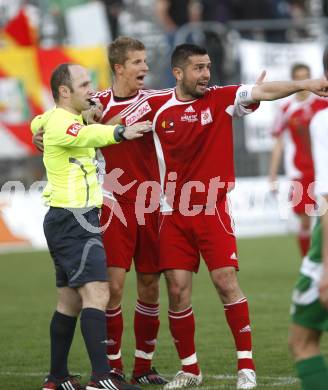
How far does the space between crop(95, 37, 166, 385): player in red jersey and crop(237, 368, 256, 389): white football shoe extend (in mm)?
871

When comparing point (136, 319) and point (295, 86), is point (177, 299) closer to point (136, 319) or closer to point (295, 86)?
point (136, 319)

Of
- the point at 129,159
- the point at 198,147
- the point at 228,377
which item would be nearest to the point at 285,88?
the point at 198,147

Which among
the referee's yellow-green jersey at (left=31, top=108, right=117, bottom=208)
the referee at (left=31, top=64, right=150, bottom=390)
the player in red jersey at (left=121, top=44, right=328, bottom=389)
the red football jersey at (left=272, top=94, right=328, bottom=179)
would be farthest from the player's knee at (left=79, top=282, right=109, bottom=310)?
the red football jersey at (left=272, top=94, right=328, bottom=179)

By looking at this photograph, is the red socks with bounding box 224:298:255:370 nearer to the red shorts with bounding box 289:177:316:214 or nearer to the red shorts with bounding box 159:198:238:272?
the red shorts with bounding box 159:198:238:272

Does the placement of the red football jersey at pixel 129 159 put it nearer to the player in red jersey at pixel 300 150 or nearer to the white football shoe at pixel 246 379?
the white football shoe at pixel 246 379

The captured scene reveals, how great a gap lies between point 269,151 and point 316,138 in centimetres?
1418

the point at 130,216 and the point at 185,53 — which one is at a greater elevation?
the point at 185,53

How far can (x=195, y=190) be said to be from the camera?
8016mm

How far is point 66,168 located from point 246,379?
193 cm

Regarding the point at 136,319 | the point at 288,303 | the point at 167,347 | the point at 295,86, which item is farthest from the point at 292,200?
the point at 295,86

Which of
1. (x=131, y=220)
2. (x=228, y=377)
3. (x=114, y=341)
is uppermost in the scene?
(x=131, y=220)

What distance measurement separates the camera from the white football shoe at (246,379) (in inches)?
297

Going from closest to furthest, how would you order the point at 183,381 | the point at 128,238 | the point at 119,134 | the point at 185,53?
the point at 119,134
the point at 183,381
the point at 185,53
the point at 128,238

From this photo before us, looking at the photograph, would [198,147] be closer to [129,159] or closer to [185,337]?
[129,159]
